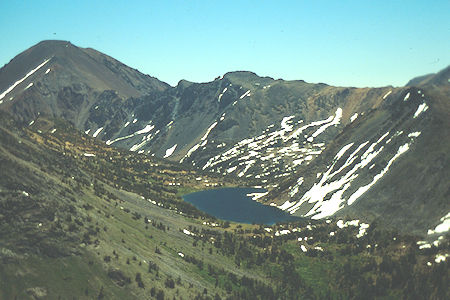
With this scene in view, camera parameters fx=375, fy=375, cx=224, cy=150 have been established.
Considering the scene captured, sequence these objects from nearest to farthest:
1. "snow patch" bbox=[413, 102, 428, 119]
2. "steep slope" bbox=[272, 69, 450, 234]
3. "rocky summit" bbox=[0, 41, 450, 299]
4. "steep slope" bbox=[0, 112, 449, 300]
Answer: "steep slope" bbox=[0, 112, 449, 300]
"rocky summit" bbox=[0, 41, 450, 299]
"steep slope" bbox=[272, 69, 450, 234]
"snow patch" bbox=[413, 102, 428, 119]


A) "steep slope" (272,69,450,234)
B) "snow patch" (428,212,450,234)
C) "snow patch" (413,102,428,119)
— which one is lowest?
"snow patch" (428,212,450,234)

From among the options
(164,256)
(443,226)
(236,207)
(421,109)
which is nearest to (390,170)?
(421,109)

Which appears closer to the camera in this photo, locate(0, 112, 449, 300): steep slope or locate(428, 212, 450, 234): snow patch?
locate(0, 112, 449, 300): steep slope

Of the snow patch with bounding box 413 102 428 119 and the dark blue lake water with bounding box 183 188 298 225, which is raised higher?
the snow patch with bounding box 413 102 428 119

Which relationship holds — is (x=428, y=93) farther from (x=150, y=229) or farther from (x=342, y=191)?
(x=150, y=229)

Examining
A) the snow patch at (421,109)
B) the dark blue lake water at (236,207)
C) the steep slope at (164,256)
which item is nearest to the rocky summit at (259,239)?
the steep slope at (164,256)

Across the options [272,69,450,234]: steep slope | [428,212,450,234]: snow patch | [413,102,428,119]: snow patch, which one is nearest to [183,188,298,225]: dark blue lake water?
[272,69,450,234]: steep slope

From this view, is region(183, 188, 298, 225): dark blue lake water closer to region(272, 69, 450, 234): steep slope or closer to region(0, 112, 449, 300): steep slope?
region(272, 69, 450, 234): steep slope

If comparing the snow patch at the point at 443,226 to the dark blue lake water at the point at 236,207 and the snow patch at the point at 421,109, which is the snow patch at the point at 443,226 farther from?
the dark blue lake water at the point at 236,207

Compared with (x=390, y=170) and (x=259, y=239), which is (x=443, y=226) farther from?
(x=259, y=239)
